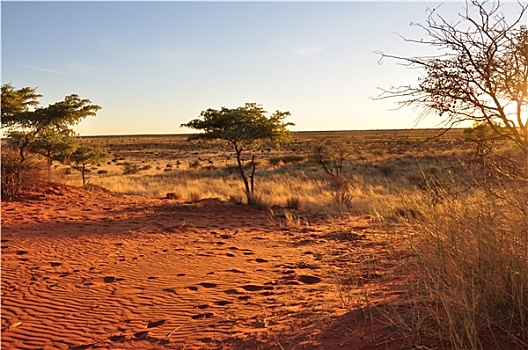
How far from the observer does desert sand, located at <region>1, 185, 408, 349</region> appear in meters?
4.62

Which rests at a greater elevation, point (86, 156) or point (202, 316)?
point (86, 156)

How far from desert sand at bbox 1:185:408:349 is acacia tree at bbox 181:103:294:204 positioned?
4.25 metres

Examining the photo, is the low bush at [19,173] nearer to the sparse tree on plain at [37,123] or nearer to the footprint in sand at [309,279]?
the sparse tree on plain at [37,123]

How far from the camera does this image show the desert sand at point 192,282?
182 inches

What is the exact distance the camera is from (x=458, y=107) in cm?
547

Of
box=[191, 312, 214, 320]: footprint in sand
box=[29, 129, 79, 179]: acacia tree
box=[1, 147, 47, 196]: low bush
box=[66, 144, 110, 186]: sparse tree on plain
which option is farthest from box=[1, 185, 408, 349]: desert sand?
box=[66, 144, 110, 186]: sparse tree on plain

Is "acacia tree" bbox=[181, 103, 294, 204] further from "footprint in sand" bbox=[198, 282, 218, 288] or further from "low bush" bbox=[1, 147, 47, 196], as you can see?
"footprint in sand" bbox=[198, 282, 218, 288]

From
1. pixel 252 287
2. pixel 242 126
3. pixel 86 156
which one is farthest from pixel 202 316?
pixel 86 156

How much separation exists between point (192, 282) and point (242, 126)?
10.4 m

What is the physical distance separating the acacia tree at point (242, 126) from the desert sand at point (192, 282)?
4.25 metres

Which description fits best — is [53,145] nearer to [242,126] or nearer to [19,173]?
[19,173]

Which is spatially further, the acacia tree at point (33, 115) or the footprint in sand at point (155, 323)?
the acacia tree at point (33, 115)

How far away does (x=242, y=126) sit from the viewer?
16.9 metres

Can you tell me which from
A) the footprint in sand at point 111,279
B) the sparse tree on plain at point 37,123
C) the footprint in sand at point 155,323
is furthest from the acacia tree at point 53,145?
the footprint in sand at point 155,323
